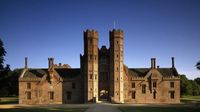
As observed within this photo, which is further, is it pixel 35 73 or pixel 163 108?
pixel 35 73

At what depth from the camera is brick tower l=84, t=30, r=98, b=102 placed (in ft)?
177

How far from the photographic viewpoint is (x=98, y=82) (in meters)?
55.8

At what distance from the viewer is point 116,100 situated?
176ft

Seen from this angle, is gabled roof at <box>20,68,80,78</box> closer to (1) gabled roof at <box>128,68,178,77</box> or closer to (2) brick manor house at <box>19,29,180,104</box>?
(2) brick manor house at <box>19,29,180,104</box>

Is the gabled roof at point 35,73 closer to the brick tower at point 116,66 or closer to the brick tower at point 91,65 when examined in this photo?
the brick tower at point 91,65

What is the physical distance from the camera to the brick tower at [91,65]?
177 feet

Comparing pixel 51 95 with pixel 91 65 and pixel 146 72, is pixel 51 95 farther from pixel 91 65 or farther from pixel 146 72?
pixel 146 72

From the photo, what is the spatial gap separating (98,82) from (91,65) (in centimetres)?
396

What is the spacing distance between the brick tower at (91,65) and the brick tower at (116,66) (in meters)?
3.17

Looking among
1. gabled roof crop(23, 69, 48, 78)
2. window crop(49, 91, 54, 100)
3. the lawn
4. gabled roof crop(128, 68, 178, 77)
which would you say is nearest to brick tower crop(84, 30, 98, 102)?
window crop(49, 91, 54, 100)

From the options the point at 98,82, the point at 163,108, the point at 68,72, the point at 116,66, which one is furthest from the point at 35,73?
the point at 163,108

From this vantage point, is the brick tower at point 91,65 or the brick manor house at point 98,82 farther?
the brick manor house at point 98,82

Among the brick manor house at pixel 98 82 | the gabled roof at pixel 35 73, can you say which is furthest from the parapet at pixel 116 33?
the gabled roof at pixel 35 73

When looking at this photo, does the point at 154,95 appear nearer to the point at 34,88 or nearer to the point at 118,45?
the point at 118,45
